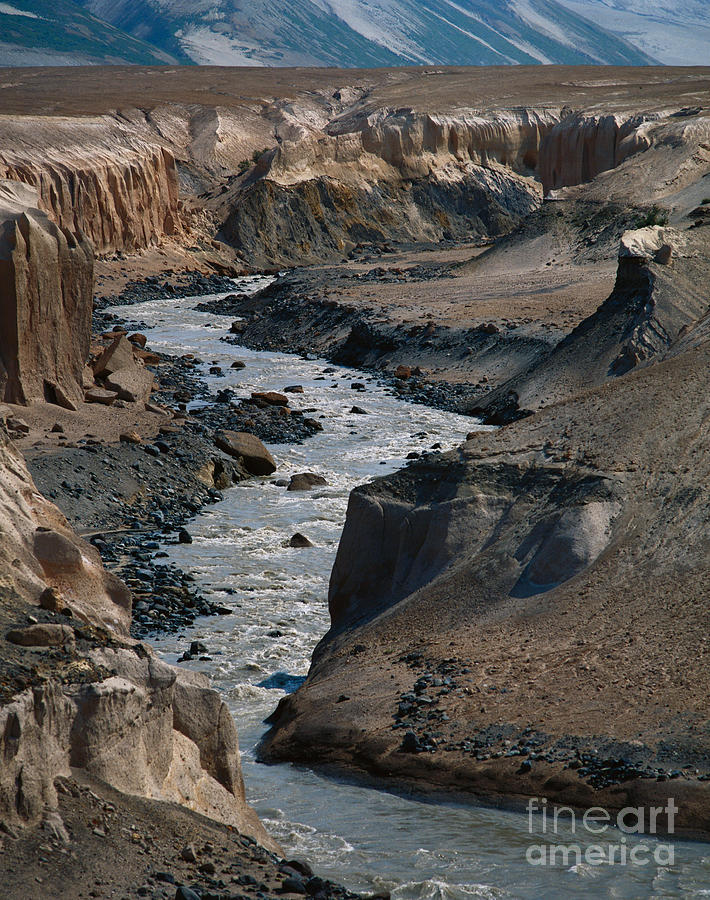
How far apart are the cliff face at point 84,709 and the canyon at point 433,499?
0.06ft

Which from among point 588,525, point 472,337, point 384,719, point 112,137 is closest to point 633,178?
point 472,337

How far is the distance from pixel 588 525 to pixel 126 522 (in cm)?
862

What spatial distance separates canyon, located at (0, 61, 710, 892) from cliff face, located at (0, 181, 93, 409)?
52 millimetres

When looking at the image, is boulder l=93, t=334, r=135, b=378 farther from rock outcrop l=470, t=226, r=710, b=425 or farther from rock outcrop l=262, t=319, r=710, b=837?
rock outcrop l=262, t=319, r=710, b=837

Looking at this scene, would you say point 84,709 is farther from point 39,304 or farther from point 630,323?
point 630,323

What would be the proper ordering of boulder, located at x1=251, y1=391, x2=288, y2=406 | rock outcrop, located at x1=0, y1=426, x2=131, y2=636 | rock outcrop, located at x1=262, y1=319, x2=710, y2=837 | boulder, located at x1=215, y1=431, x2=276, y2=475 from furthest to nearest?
boulder, located at x1=251, y1=391, x2=288, y2=406
boulder, located at x1=215, y1=431, x2=276, y2=475
rock outcrop, located at x1=262, y1=319, x2=710, y2=837
rock outcrop, located at x1=0, y1=426, x2=131, y2=636

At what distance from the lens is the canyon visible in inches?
304

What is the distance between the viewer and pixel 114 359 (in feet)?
75.4

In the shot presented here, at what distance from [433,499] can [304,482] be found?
819cm

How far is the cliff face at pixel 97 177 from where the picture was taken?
134ft

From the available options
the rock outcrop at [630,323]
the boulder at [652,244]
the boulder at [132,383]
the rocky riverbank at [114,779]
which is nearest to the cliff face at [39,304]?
the boulder at [132,383]

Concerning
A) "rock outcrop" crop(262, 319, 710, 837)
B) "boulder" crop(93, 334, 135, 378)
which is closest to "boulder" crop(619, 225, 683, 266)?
"rock outcrop" crop(262, 319, 710, 837)

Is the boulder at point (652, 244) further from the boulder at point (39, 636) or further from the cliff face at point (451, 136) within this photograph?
the cliff face at point (451, 136)

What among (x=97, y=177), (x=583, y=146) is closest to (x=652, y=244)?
(x=97, y=177)
